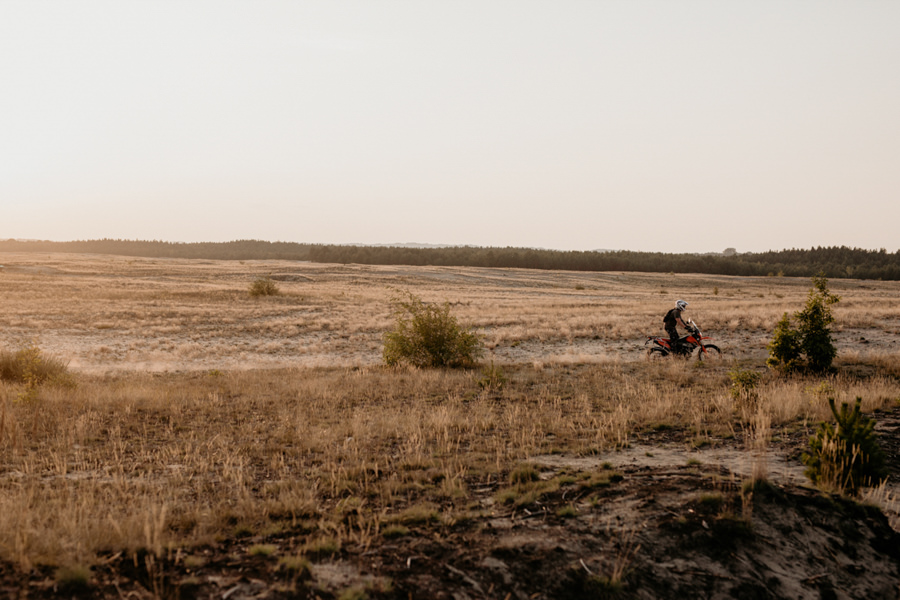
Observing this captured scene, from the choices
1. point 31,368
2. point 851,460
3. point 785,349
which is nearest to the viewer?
point 851,460

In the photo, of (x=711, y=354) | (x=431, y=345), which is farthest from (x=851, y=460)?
(x=431, y=345)

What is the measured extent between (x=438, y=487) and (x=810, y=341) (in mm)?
13441

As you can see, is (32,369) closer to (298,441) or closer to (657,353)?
(298,441)

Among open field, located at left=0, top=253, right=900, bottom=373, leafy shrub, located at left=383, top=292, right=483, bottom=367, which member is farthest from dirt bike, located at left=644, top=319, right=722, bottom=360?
leafy shrub, located at left=383, top=292, right=483, bottom=367

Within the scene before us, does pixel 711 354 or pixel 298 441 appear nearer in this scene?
pixel 298 441

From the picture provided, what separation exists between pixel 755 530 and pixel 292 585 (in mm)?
4580

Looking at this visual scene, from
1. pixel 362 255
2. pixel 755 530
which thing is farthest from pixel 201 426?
pixel 362 255

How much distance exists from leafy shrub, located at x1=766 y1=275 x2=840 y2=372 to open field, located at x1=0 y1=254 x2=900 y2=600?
91cm

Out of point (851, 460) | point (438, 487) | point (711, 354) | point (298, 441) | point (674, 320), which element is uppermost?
→ point (674, 320)

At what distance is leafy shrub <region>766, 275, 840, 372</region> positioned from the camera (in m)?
15.9

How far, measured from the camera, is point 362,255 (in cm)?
13775

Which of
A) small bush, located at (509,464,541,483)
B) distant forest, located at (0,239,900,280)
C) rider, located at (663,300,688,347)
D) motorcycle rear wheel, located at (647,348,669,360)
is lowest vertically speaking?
motorcycle rear wheel, located at (647,348,669,360)

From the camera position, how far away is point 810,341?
16.0 metres

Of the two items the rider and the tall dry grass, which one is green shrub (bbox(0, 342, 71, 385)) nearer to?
the tall dry grass
